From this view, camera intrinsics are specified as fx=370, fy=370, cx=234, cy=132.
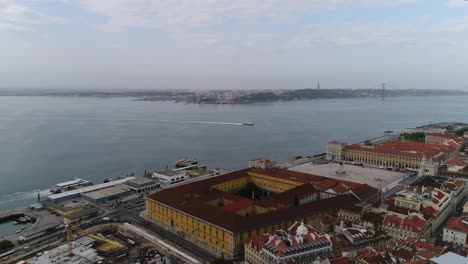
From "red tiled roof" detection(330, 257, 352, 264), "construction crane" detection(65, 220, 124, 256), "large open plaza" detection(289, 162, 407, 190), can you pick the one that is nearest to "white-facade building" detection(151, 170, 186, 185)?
"large open plaza" detection(289, 162, 407, 190)

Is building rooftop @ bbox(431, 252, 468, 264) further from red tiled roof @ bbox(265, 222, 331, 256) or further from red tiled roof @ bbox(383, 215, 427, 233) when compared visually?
red tiled roof @ bbox(265, 222, 331, 256)

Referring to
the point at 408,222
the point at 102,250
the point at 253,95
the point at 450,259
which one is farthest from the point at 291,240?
the point at 253,95

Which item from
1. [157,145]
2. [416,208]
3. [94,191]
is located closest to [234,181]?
[94,191]

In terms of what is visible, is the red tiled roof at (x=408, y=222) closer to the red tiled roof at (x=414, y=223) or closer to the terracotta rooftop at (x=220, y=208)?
the red tiled roof at (x=414, y=223)

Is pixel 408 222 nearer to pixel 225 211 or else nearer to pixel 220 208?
pixel 225 211

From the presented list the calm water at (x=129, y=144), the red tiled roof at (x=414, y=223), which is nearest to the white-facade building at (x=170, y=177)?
the calm water at (x=129, y=144)

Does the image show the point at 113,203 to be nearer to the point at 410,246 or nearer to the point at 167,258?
the point at 167,258

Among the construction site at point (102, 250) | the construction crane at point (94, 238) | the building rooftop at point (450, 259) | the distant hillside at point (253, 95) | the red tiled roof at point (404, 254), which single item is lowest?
the construction site at point (102, 250)
